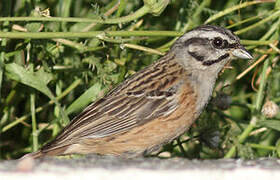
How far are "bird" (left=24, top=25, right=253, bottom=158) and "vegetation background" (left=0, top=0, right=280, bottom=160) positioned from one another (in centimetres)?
12

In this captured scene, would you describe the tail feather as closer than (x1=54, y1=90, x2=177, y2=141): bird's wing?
Yes

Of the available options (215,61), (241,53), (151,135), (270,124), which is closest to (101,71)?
(151,135)

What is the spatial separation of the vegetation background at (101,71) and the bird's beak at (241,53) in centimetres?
16

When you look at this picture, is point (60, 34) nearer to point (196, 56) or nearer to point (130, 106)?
point (130, 106)

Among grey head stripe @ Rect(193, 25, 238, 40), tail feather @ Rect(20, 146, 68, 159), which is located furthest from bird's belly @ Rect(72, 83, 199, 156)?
grey head stripe @ Rect(193, 25, 238, 40)

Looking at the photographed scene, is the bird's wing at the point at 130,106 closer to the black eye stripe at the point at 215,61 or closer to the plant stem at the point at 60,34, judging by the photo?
the black eye stripe at the point at 215,61

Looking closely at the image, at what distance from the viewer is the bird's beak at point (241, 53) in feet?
12.0

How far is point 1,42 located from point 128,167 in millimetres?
1761

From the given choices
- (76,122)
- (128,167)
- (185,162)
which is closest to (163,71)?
(76,122)

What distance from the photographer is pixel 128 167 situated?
2.27 metres

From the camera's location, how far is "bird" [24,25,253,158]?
3541 millimetres

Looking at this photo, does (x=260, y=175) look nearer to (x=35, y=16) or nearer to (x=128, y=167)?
(x=128, y=167)

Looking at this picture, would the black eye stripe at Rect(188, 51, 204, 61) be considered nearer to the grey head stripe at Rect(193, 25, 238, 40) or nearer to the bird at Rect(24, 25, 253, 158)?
the bird at Rect(24, 25, 253, 158)

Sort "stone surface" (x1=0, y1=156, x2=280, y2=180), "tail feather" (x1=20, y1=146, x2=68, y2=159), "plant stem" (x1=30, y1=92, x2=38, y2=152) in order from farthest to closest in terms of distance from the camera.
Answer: "plant stem" (x1=30, y1=92, x2=38, y2=152) → "tail feather" (x1=20, y1=146, x2=68, y2=159) → "stone surface" (x1=0, y1=156, x2=280, y2=180)
